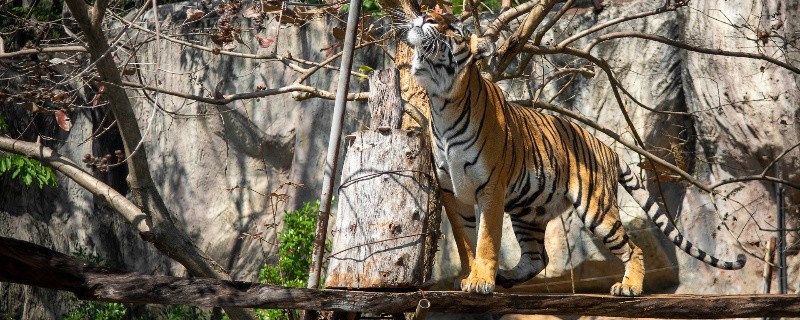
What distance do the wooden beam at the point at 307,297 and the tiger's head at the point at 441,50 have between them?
98 cm

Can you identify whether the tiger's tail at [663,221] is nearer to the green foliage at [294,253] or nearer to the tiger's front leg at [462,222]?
the tiger's front leg at [462,222]

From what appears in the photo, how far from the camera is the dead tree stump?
3.71 m

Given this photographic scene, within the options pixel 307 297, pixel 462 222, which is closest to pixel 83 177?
pixel 462 222

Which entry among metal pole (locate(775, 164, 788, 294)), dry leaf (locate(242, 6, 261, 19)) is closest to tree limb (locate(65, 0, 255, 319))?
dry leaf (locate(242, 6, 261, 19))

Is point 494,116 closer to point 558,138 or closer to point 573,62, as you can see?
point 558,138

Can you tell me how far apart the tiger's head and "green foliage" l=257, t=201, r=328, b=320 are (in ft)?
9.77

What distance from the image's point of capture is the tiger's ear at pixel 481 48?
4285 millimetres

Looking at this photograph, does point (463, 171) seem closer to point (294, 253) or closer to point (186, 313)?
point (294, 253)

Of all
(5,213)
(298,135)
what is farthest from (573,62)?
(5,213)

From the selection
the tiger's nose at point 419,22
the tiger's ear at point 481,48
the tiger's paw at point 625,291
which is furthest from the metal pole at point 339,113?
the tiger's paw at point 625,291

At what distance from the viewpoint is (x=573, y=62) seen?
780 cm

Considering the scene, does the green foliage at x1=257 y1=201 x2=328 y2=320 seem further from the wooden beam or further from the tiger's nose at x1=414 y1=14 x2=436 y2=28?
the wooden beam

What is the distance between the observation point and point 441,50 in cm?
425

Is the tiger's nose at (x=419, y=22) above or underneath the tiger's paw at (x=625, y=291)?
above
